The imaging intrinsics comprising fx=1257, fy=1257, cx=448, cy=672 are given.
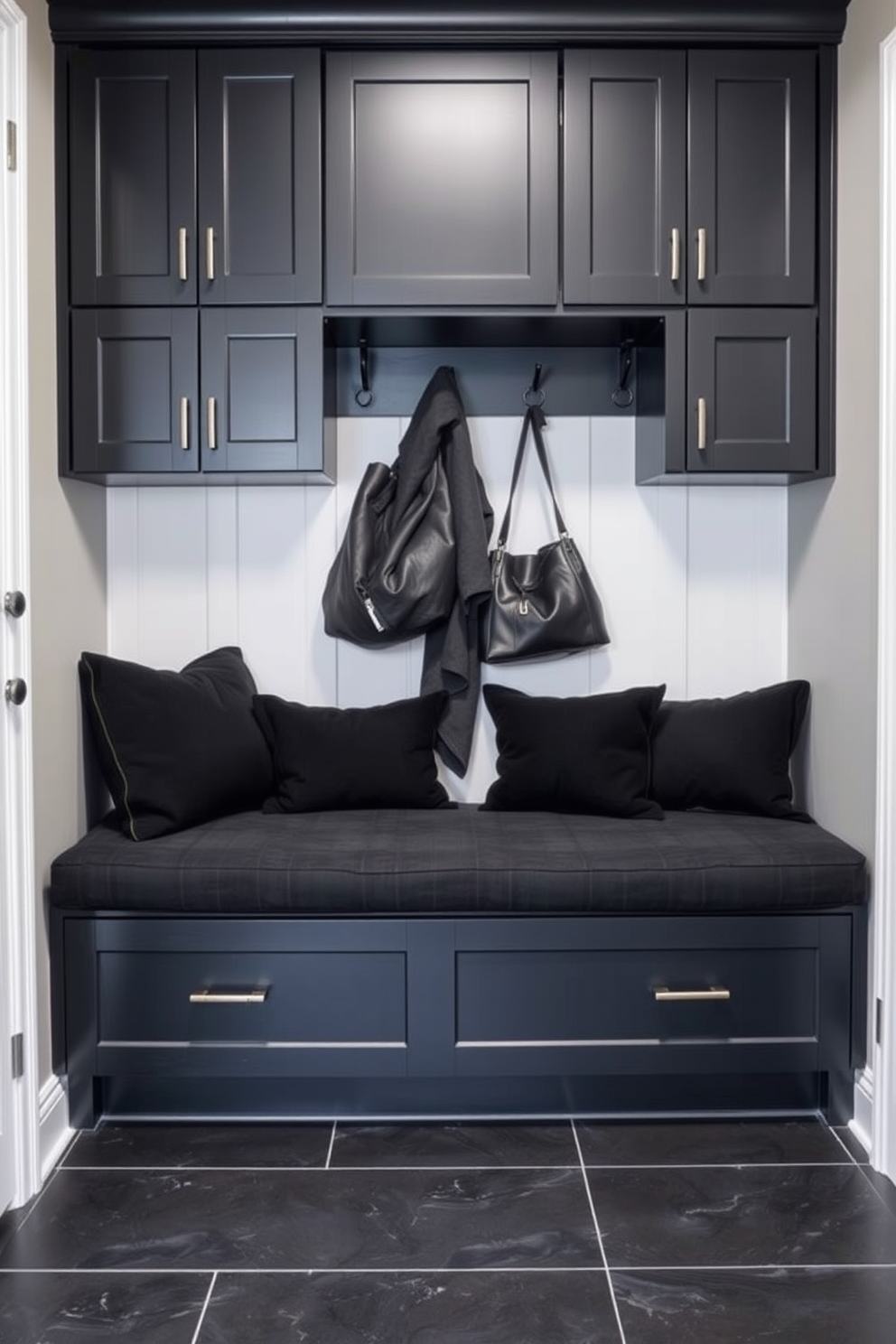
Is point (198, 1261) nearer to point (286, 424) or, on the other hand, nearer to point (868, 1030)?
point (868, 1030)

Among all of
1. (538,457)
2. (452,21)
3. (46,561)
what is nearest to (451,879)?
(46,561)

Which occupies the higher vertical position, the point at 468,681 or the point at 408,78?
the point at 408,78

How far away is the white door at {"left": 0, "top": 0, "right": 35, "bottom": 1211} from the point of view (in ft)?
7.66

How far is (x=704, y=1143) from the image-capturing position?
2559 mm

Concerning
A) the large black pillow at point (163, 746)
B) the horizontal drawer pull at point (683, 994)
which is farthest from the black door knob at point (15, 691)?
the horizontal drawer pull at point (683, 994)

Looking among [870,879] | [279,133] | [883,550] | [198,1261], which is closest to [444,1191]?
[198,1261]

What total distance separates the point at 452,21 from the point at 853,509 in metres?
1.37

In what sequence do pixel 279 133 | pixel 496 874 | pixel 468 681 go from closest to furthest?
pixel 496 874, pixel 279 133, pixel 468 681

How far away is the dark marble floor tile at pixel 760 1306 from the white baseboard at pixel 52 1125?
1.13 meters

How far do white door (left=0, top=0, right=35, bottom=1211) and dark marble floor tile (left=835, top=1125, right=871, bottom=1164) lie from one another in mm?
1597

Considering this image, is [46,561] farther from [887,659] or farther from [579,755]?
[887,659]

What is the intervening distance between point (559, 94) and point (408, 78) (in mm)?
339

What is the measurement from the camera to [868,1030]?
102 inches

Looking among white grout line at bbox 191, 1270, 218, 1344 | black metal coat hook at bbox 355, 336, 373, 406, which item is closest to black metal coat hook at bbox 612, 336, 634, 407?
black metal coat hook at bbox 355, 336, 373, 406
